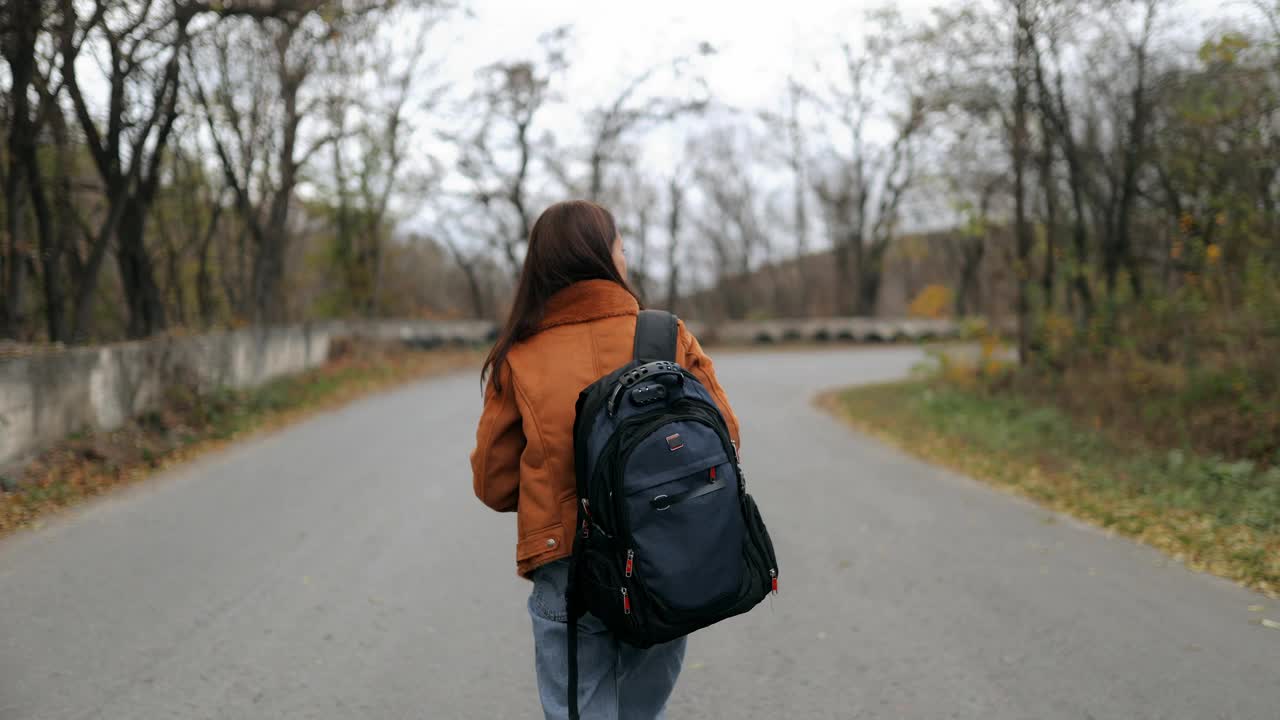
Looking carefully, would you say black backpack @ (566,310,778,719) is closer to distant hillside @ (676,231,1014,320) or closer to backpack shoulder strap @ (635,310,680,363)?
backpack shoulder strap @ (635,310,680,363)

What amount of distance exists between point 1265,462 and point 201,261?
21141 mm

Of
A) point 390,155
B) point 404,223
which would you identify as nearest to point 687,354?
point 390,155

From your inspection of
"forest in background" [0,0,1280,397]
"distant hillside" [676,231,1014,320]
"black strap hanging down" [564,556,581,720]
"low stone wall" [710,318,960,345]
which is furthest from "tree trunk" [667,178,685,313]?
"black strap hanging down" [564,556,581,720]

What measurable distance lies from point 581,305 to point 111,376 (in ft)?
33.5

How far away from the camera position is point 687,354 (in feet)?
8.00

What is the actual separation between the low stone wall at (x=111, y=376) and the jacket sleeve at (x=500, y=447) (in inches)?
309

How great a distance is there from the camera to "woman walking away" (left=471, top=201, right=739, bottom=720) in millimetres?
2307

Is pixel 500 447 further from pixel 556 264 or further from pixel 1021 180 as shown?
pixel 1021 180

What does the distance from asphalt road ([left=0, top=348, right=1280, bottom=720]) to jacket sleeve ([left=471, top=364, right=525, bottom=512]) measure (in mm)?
1794

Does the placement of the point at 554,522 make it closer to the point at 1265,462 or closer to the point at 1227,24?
the point at 1265,462

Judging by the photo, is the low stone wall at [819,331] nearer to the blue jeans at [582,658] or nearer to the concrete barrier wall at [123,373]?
the concrete barrier wall at [123,373]

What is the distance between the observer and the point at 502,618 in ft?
16.6

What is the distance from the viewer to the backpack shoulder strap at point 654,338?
2344 millimetres

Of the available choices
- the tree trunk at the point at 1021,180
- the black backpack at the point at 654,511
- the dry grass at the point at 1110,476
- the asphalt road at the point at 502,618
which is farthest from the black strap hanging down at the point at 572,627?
the tree trunk at the point at 1021,180
